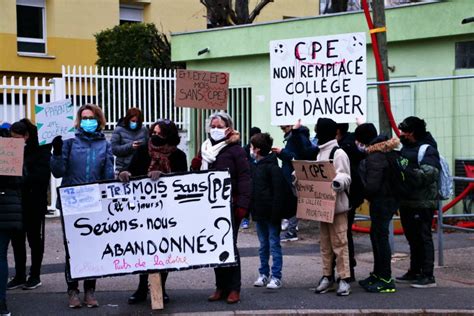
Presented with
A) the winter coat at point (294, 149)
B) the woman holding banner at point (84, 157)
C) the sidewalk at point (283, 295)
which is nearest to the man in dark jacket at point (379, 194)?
the sidewalk at point (283, 295)

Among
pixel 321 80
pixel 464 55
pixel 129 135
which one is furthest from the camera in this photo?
pixel 464 55

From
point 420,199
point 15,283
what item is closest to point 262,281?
point 420,199

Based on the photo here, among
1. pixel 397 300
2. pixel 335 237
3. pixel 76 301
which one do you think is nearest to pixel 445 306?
pixel 397 300

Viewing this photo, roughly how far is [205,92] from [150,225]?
9.67ft

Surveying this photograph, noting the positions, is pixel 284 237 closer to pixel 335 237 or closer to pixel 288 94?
pixel 288 94

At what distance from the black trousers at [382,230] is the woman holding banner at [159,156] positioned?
6.74 ft

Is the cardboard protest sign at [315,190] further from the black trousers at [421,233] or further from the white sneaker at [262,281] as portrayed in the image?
the black trousers at [421,233]

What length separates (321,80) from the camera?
32.5ft

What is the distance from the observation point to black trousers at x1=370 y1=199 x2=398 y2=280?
8586 millimetres

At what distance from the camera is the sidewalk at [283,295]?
7.96 m

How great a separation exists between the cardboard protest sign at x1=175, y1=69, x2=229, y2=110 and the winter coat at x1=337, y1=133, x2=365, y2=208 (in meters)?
2.14

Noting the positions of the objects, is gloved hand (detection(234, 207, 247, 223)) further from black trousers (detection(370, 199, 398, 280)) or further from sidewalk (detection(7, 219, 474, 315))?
black trousers (detection(370, 199, 398, 280))

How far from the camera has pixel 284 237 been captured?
12.7 metres

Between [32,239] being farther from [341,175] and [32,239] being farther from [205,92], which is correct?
[341,175]
